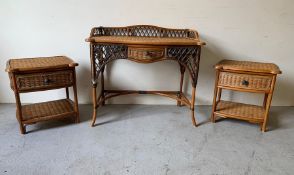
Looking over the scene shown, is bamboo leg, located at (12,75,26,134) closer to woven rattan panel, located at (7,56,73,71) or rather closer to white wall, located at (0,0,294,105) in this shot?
woven rattan panel, located at (7,56,73,71)

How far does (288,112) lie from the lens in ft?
8.91

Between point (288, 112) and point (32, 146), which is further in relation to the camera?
point (288, 112)

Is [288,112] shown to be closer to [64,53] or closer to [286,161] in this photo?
[286,161]

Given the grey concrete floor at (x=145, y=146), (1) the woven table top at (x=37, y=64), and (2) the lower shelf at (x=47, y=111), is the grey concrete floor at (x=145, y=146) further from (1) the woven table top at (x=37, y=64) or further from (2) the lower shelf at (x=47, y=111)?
(1) the woven table top at (x=37, y=64)

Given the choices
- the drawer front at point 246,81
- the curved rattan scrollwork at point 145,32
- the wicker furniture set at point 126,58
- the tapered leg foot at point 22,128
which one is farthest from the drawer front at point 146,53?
the tapered leg foot at point 22,128

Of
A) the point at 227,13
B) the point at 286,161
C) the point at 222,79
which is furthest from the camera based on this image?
the point at 227,13

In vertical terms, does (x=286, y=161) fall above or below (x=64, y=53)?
below

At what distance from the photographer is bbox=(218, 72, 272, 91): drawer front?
212 cm

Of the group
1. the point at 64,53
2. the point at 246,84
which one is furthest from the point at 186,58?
the point at 64,53

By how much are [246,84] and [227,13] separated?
0.84 metres

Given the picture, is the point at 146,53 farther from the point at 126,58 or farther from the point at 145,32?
the point at 145,32

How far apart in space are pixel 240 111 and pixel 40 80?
189 centimetres

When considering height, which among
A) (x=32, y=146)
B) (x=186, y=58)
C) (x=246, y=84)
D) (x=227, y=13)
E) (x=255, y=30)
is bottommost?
(x=32, y=146)

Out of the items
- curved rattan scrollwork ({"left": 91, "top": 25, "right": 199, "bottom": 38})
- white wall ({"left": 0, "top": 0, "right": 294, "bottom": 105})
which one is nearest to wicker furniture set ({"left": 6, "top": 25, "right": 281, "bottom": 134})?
curved rattan scrollwork ({"left": 91, "top": 25, "right": 199, "bottom": 38})
